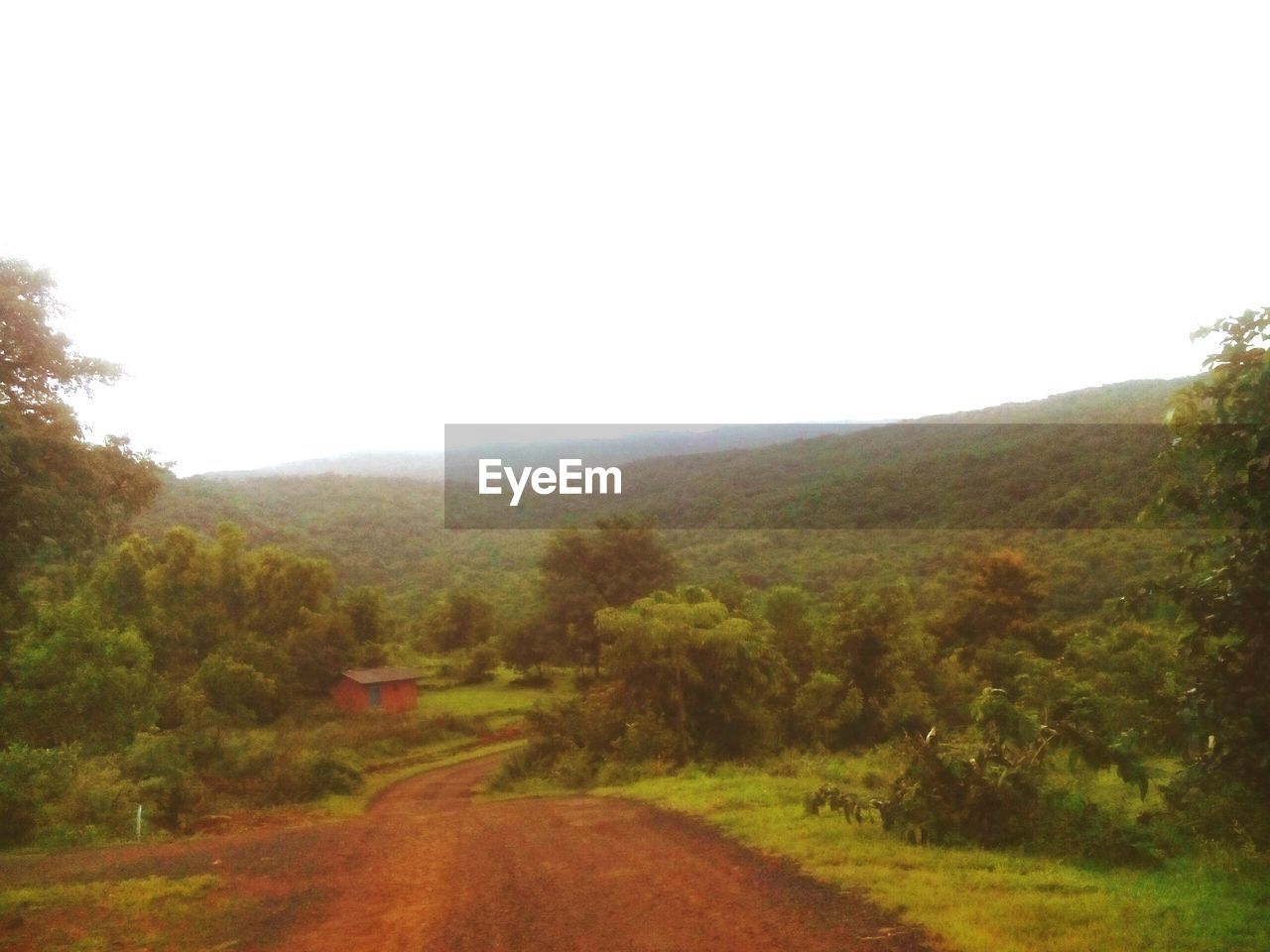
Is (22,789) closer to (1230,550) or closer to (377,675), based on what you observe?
(1230,550)

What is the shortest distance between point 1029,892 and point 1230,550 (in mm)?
2680

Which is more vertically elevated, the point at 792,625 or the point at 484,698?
the point at 792,625

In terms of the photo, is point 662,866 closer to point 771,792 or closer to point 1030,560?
point 771,792

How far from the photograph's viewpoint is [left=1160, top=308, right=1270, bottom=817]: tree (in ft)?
20.4

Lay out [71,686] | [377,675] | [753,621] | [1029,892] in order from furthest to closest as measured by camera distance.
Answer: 1. [377,675]
2. [753,621]
3. [71,686]
4. [1029,892]

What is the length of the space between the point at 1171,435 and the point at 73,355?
32.3ft

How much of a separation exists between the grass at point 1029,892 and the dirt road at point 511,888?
1.12 ft

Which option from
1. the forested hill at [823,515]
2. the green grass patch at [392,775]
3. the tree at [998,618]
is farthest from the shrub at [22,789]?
the tree at [998,618]

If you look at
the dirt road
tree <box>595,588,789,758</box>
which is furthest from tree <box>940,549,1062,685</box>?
the dirt road

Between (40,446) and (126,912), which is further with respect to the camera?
(40,446)

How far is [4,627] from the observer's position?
38.4ft

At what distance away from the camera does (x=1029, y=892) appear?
6.57m

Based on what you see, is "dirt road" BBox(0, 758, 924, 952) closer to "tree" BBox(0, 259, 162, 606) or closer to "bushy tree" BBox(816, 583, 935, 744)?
"tree" BBox(0, 259, 162, 606)

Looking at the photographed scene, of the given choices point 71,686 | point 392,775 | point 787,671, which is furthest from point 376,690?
point 787,671
